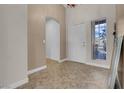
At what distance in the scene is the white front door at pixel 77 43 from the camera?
5.74 metres

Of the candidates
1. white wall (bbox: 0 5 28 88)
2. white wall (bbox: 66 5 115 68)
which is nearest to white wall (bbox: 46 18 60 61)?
white wall (bbox: 66 5 115 68)

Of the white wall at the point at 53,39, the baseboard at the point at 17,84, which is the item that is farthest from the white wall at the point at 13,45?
the white wall at the point at 53,39

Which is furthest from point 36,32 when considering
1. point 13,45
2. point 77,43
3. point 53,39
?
point 77,43

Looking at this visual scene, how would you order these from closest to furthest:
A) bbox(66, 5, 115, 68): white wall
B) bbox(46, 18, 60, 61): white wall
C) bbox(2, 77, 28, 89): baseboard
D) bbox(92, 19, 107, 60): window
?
bbox(2, 77, 28, 89): baseboard → bbox(66, 5, 115, 68): white wall → bbox(92, 19, 107, 60): window → bbox(46, 18, 60, 61): white wall

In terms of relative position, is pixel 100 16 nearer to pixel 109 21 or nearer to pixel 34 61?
pixel 109 21

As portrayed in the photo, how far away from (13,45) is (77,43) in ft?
12.3

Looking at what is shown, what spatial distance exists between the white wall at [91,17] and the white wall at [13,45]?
309cm

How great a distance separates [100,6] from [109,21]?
0.77 meters

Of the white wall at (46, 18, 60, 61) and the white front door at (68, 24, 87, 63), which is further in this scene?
the white wall at (46, 18, 60, 61)

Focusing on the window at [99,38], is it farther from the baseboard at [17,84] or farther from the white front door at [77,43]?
the baseboard at [17,84]

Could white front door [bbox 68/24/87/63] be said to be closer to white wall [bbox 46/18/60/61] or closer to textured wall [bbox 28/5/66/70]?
white wall [bbox 46/18/60/61]

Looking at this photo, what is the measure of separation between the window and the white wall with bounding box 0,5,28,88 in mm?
3215

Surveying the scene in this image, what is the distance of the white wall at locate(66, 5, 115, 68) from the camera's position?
4.59 metres

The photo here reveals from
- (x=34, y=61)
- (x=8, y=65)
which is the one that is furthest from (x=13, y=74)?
(x=34, y=61)
